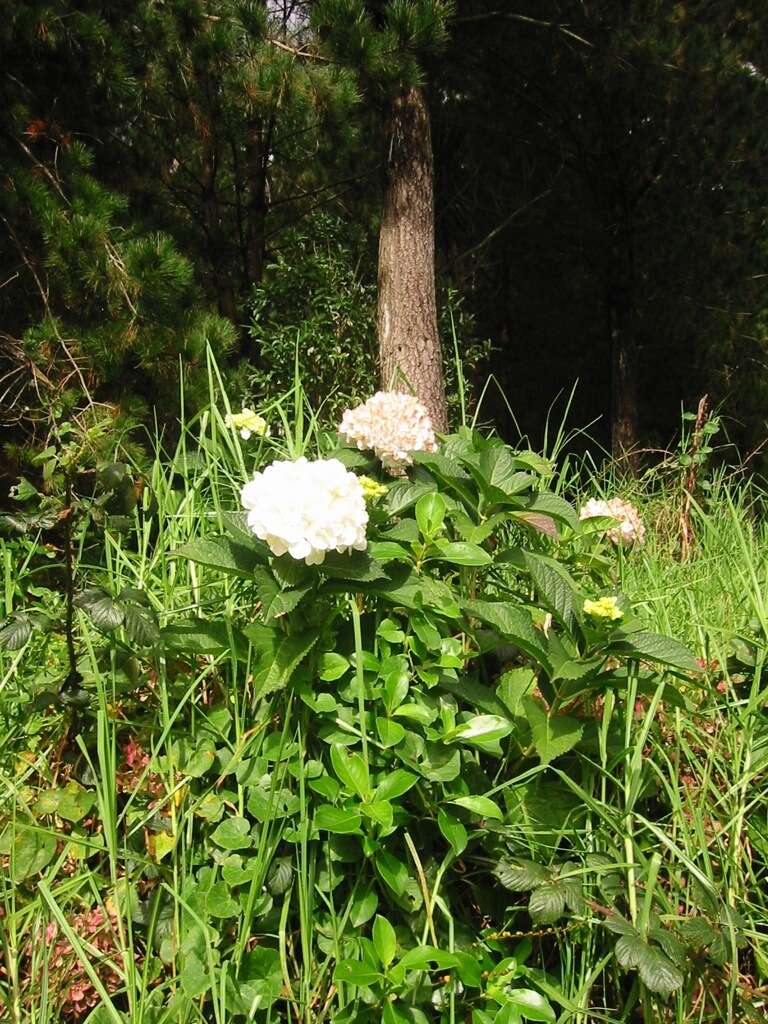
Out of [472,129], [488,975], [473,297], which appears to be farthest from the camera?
[473,297]

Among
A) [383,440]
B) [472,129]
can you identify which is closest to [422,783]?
[383,440]

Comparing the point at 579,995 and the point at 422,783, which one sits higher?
the point at 422,783

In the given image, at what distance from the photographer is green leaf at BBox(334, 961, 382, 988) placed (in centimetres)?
108

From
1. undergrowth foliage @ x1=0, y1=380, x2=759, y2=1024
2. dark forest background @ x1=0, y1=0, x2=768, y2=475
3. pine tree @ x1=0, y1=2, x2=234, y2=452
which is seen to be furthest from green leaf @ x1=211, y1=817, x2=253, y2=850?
pine tree @ x1=0, y1=2, x2=234, y2=452

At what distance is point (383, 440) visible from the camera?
1.57 m

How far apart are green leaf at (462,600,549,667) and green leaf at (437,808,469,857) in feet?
0.91

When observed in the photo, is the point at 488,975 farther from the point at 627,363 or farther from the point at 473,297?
the point at 473,297

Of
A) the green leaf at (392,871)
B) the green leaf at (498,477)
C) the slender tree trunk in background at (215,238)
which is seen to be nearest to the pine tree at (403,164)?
the slender tree trunk in background at (215,238)

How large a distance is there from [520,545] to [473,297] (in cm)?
851

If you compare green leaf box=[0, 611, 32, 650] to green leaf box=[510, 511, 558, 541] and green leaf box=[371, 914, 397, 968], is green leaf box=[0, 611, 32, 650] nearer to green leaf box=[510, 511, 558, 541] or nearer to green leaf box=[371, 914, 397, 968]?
green leaf box=[371, 914, 397, 968]

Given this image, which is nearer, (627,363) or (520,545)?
(520,545)

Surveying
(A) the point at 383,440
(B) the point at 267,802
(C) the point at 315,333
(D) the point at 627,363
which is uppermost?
(A) the point at 383,440

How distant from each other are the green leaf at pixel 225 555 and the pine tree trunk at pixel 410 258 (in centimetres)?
339

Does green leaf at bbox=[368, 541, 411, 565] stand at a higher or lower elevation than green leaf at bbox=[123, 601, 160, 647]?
higher
